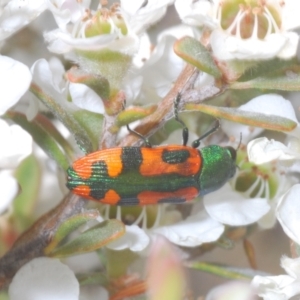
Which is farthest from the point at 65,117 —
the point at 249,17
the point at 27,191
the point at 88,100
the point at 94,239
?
the point at 27,191

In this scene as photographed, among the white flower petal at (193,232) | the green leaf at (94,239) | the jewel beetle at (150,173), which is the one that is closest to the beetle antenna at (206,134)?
the jewel beetle at (150,173)

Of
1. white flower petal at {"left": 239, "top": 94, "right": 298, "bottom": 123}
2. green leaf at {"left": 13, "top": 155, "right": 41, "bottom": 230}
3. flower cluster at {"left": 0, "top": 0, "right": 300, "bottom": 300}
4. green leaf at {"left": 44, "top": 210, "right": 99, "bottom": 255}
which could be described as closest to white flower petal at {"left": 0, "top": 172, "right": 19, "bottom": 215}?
flower cluster at {"left": 0, "top": 0, "right": 300, "bottom": 300}

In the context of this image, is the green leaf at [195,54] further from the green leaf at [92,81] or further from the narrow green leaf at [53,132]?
the narrow green leaf at [53,132]

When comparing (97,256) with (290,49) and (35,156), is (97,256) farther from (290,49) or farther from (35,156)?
(290,49)

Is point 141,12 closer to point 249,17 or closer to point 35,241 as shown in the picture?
point 249,17

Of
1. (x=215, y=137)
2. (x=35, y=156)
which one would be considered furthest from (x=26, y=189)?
(x=215, y=137)

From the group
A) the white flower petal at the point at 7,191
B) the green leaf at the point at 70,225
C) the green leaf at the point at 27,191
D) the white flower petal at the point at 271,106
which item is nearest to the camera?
the white flower petal at the point at 7,191
